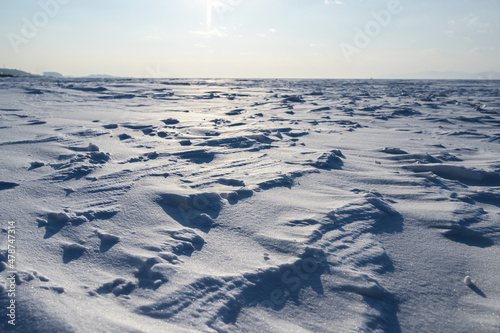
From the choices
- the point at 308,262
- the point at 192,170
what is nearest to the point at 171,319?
the point at 308,262

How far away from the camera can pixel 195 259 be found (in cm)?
152

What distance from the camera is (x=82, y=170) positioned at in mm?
2580

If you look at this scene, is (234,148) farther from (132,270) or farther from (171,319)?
(171,319)

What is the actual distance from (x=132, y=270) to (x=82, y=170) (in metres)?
1.52

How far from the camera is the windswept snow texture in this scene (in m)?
1.21

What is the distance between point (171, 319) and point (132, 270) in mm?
366

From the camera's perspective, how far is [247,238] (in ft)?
5.66

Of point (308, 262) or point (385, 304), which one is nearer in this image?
point (385, 304)

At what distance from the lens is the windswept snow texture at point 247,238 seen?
1.21m

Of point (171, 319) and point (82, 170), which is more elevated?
point (82, 170)

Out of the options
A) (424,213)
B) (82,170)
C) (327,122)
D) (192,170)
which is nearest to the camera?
(424,213)

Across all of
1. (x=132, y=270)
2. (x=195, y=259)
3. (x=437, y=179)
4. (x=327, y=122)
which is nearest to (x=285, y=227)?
(x=195, y=259)

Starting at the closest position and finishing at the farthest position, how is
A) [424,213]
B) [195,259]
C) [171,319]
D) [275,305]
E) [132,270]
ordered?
[171,319]
[275,305]
[132,270]
[195,259]
[424,213]

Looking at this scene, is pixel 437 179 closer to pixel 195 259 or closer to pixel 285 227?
pixel 285 227
